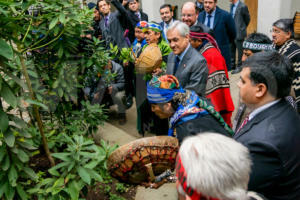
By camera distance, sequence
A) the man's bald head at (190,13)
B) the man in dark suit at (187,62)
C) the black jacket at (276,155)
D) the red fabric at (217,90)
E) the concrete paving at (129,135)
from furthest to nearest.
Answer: the man's bald head at (190,13), the red fabric at (217,90), the concrete paving at (129,135), the man in dark suit at (187,62), the black jacket at (276,155)

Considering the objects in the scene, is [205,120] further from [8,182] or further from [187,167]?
[8,182]

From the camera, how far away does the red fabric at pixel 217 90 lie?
11.6 ft

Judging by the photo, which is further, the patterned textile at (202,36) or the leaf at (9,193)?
the patterned textile at (202,36)

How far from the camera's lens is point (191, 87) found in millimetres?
3049

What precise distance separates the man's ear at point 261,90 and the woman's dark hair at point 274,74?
0.02 m

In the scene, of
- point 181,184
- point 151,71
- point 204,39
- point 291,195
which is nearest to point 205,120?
point 291,195

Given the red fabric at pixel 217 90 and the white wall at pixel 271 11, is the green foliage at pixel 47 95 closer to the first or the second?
the red fabric at pixel 217 90

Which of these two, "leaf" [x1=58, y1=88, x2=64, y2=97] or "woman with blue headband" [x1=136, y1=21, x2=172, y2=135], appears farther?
"woman with blue headband" [x1=136, y1=21, x2=172, y2=135]

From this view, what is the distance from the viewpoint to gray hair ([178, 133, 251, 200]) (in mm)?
1014

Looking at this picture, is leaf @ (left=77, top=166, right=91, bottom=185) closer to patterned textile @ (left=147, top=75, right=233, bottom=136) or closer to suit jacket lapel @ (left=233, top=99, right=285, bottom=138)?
patterned textile @ (left=147, top=75, right=233, bottom=136)

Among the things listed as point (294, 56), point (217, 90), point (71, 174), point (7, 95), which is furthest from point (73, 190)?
point (294, 56)

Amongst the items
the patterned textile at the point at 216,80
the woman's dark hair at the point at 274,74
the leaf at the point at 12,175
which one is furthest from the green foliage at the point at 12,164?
the patterned textile at the point at 216,80

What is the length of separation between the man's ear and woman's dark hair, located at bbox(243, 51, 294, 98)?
0.02 metres

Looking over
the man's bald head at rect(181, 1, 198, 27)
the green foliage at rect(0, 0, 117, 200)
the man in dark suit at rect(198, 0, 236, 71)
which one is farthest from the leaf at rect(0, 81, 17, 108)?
the man in dark suit at rect(198, 0, 236, 71)
